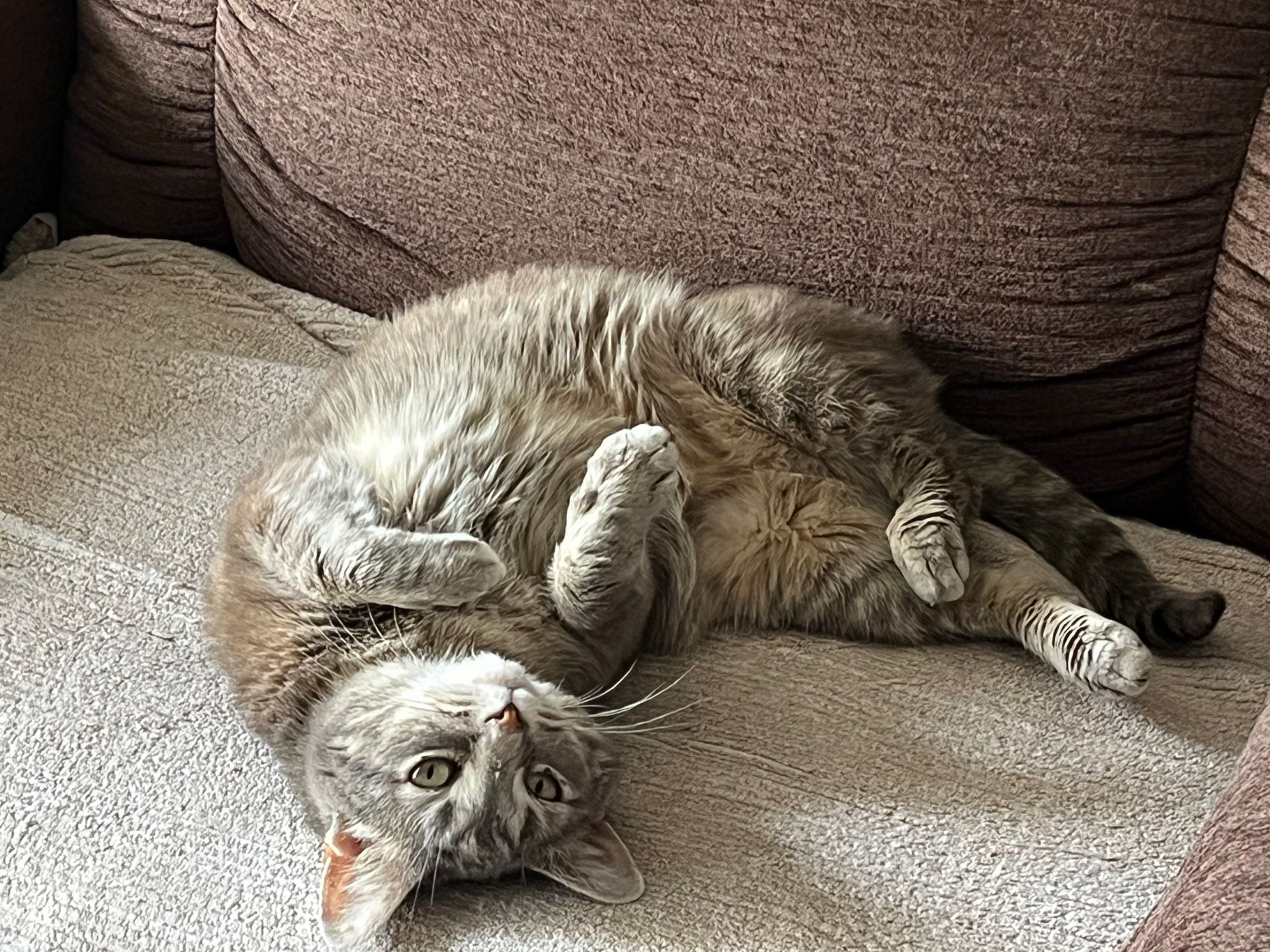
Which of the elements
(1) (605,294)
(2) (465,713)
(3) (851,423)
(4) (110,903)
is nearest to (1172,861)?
(3) (851,423)

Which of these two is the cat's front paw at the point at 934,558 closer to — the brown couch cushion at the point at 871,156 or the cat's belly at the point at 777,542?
the cat's belly at the point at 777,542

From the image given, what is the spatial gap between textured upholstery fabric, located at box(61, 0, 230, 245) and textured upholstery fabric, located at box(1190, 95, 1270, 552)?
1.70 metres

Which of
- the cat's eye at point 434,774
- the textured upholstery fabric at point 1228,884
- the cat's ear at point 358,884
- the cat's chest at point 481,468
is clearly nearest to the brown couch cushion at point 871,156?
the cat's chest at point 481,468

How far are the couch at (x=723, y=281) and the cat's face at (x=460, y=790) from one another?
54 mm

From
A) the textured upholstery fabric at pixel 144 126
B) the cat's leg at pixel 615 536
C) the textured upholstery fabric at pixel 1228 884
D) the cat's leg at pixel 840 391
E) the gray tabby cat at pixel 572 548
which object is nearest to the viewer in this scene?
the textured upholstery fabric at pixel 1228 884

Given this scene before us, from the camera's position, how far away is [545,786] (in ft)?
4.71

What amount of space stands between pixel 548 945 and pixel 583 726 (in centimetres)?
27

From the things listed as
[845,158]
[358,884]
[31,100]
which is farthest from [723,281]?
[31,100]

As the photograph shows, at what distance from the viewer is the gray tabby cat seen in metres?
1.41

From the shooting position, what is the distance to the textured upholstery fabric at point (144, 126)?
2145 millimetres

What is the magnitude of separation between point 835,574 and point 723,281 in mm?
489

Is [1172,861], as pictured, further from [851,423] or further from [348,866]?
[348,866]

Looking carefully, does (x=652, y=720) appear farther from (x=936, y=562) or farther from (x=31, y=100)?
(x=31, y=100)

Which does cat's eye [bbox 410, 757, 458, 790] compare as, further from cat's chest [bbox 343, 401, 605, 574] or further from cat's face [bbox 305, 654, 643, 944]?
cat's chest [bbox 343, 401, 605, 574]
